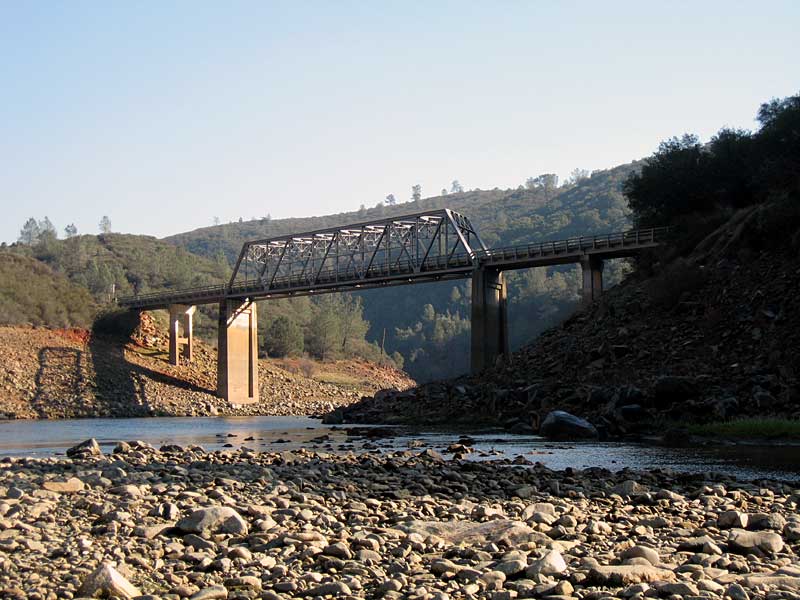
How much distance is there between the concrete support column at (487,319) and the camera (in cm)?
7169

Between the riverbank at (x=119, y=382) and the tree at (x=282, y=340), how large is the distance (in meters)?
11.6

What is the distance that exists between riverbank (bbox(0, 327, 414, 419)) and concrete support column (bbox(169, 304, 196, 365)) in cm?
135

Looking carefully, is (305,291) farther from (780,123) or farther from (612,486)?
(612,486)

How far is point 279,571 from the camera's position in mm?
11305

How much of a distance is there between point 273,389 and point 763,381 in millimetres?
79494

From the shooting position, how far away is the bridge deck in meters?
69.9

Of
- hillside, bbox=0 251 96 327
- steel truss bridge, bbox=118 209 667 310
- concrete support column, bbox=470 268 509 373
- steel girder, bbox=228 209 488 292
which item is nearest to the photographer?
steel truss bridge, bbox=118 209 667 310

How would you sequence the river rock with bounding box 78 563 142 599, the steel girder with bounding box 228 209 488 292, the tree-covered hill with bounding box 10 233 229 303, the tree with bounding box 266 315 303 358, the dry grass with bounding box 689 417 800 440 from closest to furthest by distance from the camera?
1. the river rock with bounding box 78 563 142 599
2. the dry grass with bounding box 689 417 800 440
3. the steel girder with bounding box 228 209 488 292
4. the tree with bounding box 266 315 303 358
5. the tree-covered hill with bounding box 10 233 229 303

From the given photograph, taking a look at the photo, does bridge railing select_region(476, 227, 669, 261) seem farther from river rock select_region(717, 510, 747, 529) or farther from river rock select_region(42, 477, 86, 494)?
river rock select_region(42, 477, 86, 494)

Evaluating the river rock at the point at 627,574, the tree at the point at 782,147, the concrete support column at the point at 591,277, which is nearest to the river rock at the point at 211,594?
the river rock at the point at 627,574

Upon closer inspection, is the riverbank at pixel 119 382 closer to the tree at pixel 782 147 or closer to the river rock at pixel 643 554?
the tree at pixel 782 147

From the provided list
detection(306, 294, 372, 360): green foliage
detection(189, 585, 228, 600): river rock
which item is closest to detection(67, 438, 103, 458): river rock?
detection(189, 585, 228, 600): river rock

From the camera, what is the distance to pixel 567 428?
38156 millimetres

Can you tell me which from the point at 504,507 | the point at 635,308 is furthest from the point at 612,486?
the point at 635,308
